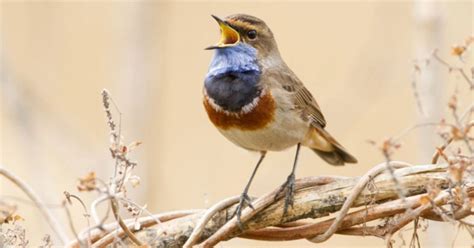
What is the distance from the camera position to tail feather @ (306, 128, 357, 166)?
4500mm

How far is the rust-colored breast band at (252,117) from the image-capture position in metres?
4.05

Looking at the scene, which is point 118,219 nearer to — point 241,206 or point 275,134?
point 241,206

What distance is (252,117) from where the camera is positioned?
159 inches

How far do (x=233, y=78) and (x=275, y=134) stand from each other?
0.35 meters

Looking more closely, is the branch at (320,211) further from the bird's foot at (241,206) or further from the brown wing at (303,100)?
the brown wing at (303,100)

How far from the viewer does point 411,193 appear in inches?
114

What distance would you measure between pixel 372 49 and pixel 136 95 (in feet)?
6.57

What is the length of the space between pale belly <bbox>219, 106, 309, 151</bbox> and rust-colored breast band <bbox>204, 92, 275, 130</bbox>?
0.02 meters

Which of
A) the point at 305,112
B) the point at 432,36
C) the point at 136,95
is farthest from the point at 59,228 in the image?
the point at 136,95

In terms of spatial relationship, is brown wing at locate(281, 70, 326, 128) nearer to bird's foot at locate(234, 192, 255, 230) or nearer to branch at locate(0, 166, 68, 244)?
bird's foot at locate(234, 192, 255, 230)

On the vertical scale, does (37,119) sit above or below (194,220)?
above

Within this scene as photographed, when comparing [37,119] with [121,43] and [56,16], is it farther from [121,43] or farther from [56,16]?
[56,16]

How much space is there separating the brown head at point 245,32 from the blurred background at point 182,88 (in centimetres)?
98

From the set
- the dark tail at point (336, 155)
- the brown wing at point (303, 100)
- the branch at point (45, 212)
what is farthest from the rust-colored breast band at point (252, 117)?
the branch at point (45, 212)
